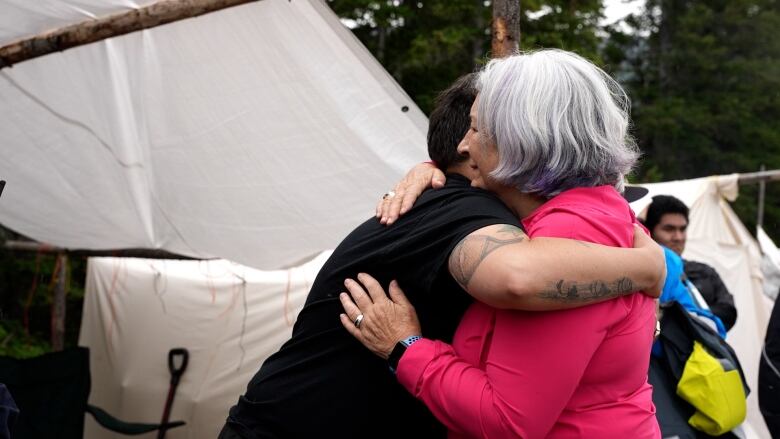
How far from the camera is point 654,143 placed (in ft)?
86.1

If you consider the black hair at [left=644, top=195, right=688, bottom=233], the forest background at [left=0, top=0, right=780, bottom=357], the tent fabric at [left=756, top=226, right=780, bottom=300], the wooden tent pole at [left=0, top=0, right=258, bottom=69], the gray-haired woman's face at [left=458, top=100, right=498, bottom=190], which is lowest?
the forest background at [left=0, top=0, right=780, bottom=357]

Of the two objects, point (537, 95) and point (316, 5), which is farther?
point (316, 5)

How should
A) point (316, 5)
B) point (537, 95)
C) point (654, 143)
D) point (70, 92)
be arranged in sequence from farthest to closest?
point (654, 143) < point (70, 92) < point (316, 5) < point (537, 95)

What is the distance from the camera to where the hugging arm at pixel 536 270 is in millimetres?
1543

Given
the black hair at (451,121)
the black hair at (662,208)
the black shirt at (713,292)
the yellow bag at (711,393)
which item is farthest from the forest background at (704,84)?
the black hair at (451,121)

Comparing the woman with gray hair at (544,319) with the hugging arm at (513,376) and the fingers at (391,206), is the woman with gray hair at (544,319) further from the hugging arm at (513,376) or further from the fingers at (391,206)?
the fingers at (391,206)

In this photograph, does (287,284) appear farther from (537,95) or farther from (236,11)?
(537,95)

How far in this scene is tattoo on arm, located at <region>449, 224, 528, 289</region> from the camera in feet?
5.24

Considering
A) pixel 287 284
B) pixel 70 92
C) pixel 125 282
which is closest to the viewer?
pixel 70 92

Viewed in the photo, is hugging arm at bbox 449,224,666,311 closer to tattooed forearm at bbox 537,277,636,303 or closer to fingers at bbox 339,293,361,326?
tattooed forearm at bbox 537,277,636,303

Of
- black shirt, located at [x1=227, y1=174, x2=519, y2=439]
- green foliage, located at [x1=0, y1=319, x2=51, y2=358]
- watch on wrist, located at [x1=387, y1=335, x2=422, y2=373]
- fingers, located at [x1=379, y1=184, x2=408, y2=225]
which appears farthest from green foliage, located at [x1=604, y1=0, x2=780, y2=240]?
watch on wrist, located at [x1=387, y1=335, x2=422, y2=373]

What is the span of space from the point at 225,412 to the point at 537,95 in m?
5.51

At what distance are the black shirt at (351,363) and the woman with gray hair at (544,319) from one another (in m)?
0.08

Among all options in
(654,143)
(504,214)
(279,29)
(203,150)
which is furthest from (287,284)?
(654,143)
